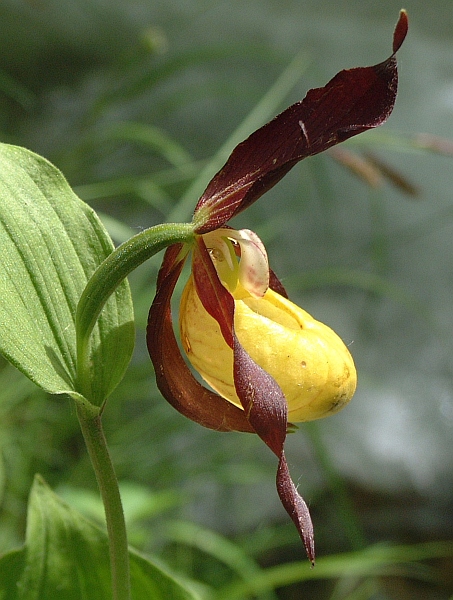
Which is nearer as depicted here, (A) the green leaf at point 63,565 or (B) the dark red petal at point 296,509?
(B) the dark red petal at point 296,509

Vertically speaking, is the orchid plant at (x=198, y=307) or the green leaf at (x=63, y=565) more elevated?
the orchid plant at (x=198, y=307)

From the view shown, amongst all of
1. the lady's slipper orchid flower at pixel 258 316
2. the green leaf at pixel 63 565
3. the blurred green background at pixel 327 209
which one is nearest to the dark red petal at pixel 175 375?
the lady's slipper orchid flower at pixel 258 316

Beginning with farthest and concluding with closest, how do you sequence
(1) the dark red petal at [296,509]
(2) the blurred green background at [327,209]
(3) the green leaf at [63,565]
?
1. (2) the blurred green background at [327,209]
2. (3) the green leaf at [63,565]
3. (1) the dark red petal at [296,509]

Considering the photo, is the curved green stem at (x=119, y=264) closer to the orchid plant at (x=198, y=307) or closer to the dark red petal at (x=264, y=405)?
the orchid plant at (x=198, y=307)

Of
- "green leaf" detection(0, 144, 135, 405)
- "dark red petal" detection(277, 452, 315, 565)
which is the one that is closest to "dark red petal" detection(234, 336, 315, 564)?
"dark red petal" detection(277, 452, 315, 565)

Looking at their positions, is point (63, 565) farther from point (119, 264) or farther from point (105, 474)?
point (119, 264)

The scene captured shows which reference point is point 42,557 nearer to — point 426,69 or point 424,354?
point 424,354

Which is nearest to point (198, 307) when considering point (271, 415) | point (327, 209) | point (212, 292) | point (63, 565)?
point (212, 292)

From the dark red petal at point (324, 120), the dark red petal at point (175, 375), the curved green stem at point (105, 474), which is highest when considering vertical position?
the dark red petal at point (324, 120)
